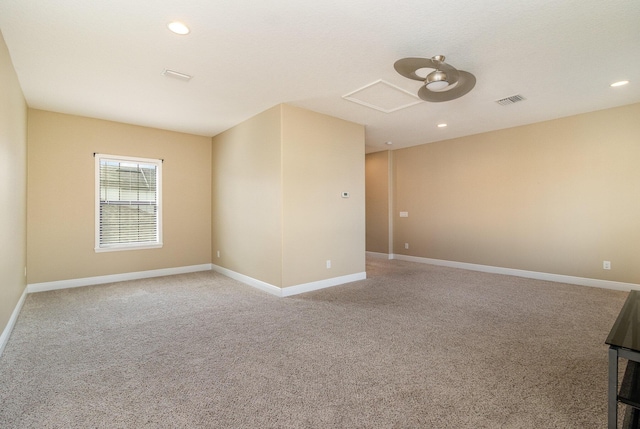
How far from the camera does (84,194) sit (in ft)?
15.4

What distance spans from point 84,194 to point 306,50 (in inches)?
170

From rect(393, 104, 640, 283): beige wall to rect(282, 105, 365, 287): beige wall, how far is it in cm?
224

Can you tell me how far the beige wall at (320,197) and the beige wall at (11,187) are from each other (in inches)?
109

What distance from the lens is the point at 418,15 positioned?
2.22 m

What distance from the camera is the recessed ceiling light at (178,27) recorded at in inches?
91.0

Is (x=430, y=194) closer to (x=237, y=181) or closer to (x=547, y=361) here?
(x=237, y=181)

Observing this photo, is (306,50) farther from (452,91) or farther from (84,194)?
(84,194)

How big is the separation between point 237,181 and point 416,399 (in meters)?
4.23

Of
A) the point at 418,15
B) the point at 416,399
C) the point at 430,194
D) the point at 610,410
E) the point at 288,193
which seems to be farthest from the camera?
the point at 430,194

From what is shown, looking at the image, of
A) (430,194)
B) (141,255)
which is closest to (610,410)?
(430,194)

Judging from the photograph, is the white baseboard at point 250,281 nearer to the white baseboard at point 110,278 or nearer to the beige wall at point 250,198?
the beige wall at point 250,198

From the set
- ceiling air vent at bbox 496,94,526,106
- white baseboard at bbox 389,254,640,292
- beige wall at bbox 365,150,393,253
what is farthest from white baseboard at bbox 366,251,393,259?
ceiling air vent at bbox 496,94,526,106

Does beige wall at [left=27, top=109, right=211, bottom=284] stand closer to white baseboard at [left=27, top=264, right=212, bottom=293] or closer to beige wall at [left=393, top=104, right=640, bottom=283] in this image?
white baseboard at [left=27, top=264, right=212, bottom=293]

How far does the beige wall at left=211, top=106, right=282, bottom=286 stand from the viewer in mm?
4203
